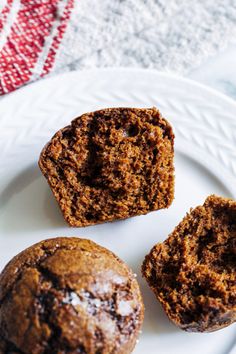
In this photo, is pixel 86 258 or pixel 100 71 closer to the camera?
pixel 86 258

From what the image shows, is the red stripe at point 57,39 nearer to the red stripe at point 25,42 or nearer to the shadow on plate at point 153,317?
the red stripe at point 25,42

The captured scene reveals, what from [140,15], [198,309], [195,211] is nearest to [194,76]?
[140,15]

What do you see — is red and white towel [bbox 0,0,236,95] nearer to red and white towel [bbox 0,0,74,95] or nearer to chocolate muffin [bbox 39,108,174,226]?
red and white towel [bbox 0,0,74,95]

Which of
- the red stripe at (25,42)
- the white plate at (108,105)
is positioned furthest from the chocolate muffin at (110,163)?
the red stripe at (25,42)

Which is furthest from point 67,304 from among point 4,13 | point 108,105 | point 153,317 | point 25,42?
point 4,13

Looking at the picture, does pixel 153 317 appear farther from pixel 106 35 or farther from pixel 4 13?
pixel 4 13

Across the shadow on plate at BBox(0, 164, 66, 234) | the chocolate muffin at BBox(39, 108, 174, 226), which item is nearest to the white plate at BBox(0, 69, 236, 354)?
the shadow on plate at BBox(0, 164, 66, 234)

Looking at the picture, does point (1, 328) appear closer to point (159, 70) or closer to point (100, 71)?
point (100, 71)

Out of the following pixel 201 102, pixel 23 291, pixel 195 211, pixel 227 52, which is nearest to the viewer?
pixel 23 291
